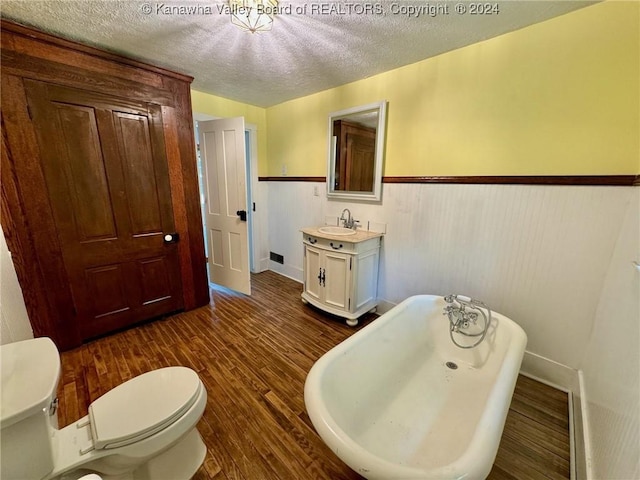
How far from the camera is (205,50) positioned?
6.19 ft

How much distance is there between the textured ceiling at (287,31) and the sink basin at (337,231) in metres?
1.44

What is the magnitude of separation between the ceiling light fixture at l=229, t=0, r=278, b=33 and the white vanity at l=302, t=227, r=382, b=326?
1.55m

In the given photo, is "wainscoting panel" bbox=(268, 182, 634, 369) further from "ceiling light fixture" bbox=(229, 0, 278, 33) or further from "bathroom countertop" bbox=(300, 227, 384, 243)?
"ceiling light fixture" bbox=(229, 0, 278, 33)

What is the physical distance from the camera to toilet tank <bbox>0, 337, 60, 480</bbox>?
2.38ft

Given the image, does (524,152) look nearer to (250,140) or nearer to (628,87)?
(628,87)

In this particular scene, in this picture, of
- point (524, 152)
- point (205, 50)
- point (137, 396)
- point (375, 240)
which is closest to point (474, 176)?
point (524, 152)

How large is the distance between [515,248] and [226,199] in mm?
2675

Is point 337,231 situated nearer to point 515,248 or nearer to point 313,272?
point 313,272

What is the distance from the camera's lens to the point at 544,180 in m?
1.59

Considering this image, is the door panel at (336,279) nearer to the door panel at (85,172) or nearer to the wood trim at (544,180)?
the wood trim at (544,180)

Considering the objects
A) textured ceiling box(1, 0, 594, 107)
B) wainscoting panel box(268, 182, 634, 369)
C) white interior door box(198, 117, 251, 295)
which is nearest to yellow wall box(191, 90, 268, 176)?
white interior door box(198, 117, 251, 295)

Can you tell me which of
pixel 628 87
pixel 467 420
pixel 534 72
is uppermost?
pixel 534 72

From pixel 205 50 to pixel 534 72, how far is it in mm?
2262

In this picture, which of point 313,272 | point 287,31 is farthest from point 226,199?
point 287,31
